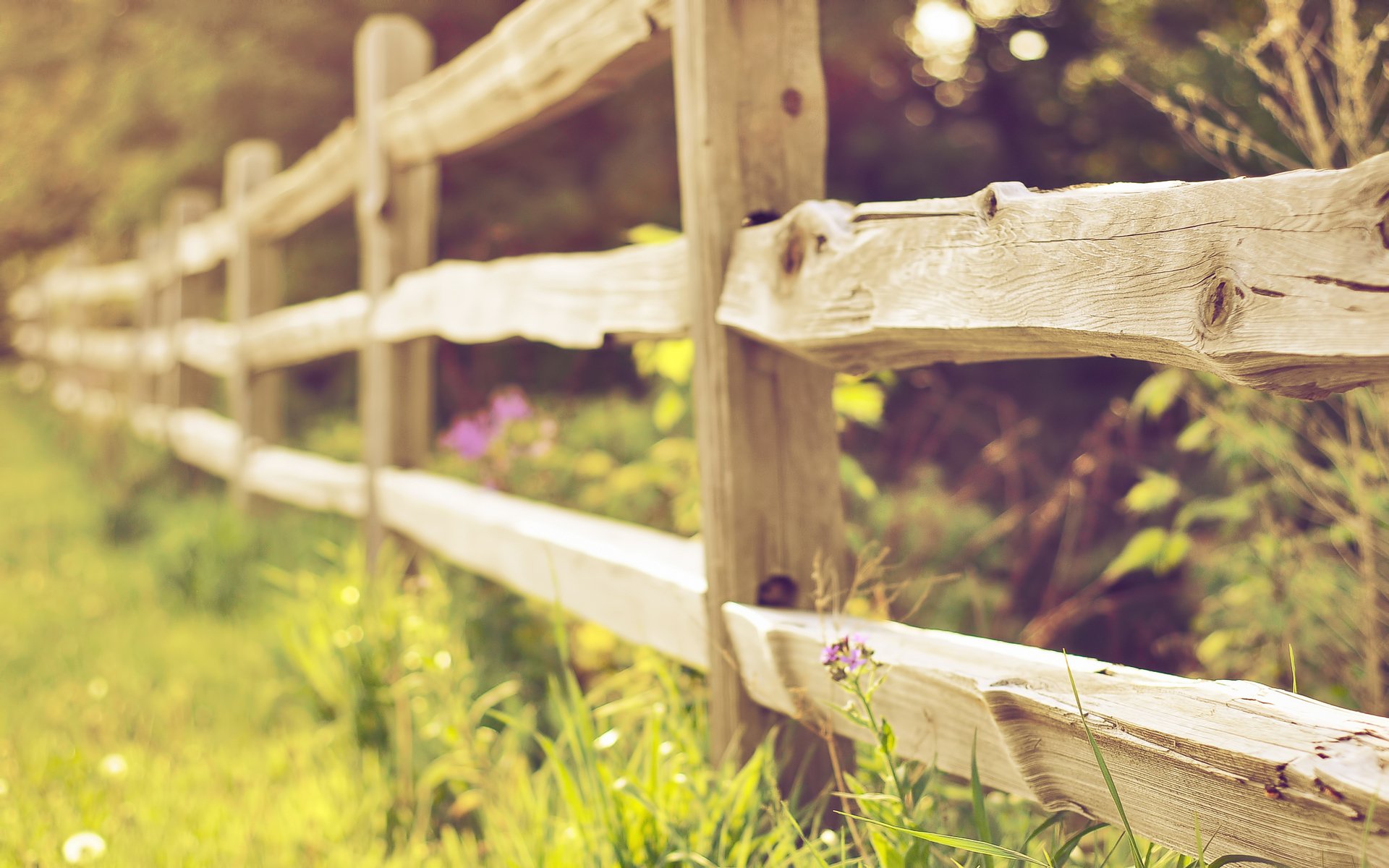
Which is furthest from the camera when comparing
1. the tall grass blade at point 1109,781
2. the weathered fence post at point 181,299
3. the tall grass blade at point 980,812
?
the weathered fence post at point 181,299

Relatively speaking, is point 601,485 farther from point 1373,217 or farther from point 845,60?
point 845,60

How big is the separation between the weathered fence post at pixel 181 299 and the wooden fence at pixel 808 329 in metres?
3.41

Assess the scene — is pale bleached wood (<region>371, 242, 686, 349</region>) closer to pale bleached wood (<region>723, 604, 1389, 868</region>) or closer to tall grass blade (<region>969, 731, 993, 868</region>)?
pale bleached wood (<region>723, 604, 1389, 868</region>)

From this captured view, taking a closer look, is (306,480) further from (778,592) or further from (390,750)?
(778,592)

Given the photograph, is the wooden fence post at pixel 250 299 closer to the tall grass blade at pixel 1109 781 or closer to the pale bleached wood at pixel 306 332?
the pale bleached wood at pixel 306 332

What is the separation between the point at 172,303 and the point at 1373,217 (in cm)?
692

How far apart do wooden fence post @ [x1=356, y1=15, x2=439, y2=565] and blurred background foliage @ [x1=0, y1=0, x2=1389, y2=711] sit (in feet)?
1.06

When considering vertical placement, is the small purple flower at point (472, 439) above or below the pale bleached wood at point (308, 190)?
below

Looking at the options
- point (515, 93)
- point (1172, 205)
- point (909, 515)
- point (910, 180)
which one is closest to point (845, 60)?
point (910, 180)

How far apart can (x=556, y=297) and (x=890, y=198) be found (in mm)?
6603

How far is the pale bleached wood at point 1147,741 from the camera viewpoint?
93 cm

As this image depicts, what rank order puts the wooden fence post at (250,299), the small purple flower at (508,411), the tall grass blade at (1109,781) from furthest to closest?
the wooden fence post at (250,299)
the small purple flower at (508,411)
the tall grass blade at (1109,781)

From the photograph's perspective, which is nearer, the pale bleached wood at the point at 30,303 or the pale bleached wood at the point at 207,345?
the pale bleached wood at the point at 207,345

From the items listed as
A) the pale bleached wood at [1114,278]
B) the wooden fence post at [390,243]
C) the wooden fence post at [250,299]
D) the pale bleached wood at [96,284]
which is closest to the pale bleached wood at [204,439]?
the wooden fence post at [250,299]
